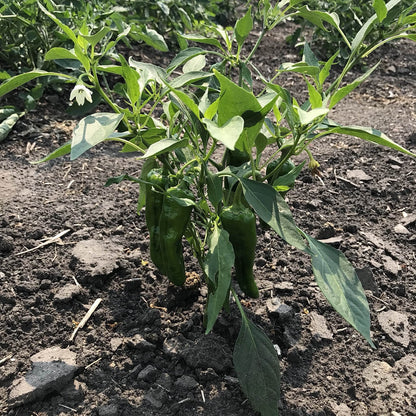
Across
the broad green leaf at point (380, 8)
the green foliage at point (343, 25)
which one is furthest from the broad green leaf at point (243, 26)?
the green foliage at point (343, 25)

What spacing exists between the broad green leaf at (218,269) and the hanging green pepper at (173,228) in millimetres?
177

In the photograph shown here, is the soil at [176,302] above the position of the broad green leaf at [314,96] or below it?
below

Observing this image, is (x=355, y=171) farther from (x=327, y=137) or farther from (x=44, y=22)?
(x=44, y=22)

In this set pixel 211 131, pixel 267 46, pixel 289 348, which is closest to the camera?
pixel 211 131

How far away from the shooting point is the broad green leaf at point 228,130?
1209mm

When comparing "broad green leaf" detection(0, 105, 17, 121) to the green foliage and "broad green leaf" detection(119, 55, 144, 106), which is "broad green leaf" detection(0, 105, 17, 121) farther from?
the green foliage

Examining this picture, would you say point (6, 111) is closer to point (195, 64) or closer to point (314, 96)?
point (195, 64)

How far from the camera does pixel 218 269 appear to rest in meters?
1.46

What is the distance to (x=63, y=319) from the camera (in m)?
2.08

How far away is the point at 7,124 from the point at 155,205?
207 centimetres

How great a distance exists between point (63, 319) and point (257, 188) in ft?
3.48

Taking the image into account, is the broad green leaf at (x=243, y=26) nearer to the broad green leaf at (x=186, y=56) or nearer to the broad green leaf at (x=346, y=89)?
the broad green leaf at (x=186, y=56)

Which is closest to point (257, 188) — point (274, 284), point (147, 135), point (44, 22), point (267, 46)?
point (147, 135)

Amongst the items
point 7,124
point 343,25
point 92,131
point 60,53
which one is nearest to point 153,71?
point 60,53
